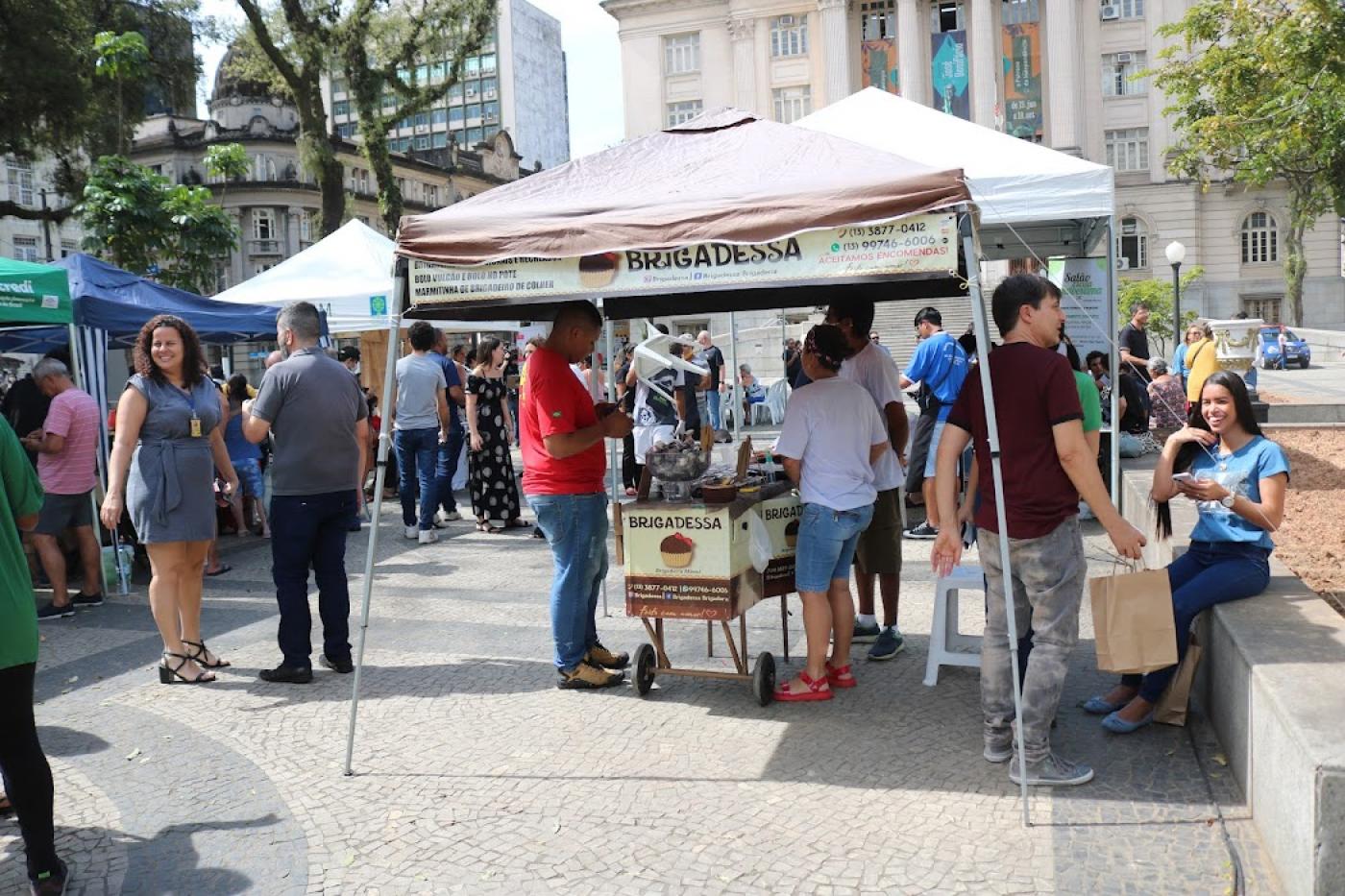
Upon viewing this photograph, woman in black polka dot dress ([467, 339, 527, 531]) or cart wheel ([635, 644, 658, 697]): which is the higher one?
woman in black polka dot dress ([467, 339, 527, 531])

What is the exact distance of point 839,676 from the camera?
5.44 metres

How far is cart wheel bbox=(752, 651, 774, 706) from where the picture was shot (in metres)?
5.15

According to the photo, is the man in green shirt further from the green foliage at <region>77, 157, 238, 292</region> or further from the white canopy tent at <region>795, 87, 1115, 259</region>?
the green foliage at <region>77, 157, 238, 292</region>

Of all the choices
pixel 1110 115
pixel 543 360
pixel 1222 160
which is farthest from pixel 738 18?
pixel 543 360

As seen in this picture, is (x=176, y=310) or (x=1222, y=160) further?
(x=1222, y=160)

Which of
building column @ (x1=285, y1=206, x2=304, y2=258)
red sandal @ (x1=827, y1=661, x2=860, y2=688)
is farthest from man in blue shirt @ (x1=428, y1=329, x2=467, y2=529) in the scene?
building column @ (x1=285, y1=206, x2=304, y2=258)

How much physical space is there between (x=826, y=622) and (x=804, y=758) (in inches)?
29.7

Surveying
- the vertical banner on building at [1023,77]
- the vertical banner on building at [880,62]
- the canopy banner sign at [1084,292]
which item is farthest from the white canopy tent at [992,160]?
the vertical banner on building at [880,62]

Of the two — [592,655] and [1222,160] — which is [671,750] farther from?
[1222,160]

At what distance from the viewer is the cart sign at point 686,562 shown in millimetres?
5023

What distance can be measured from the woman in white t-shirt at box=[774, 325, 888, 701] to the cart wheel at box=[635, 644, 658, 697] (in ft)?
2.68

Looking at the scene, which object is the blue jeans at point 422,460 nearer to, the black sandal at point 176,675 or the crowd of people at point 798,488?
the crowd of people at point 798,488

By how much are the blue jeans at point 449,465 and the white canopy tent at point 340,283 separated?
1.72 m

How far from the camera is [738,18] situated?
57125 millimetres
